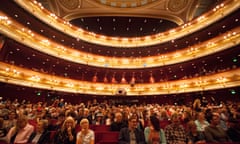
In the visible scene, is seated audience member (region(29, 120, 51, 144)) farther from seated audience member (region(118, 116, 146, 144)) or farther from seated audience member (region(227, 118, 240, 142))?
seated audience member (region(227, 118, 240, 142))

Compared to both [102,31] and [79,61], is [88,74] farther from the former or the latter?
[102,31]

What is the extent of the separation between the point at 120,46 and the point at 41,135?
602 inches

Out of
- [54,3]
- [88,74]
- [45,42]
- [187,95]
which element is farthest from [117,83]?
[54,3]

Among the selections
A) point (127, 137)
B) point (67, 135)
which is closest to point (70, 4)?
point (67, 135)

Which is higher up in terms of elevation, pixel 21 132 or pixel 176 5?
pixel 176 5

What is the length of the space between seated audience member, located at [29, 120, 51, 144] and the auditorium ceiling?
813 centimetres

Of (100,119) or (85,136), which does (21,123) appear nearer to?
(85,136)

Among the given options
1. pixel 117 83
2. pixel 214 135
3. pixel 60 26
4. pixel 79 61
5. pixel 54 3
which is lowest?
pixel 214 135

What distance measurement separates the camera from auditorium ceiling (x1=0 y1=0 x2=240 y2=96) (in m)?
10.6

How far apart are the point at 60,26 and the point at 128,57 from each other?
9.09 meters

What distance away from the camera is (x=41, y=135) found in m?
3.19

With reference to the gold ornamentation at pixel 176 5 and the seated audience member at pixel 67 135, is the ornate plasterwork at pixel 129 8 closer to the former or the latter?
the gold ornamentation at pixel 176 5

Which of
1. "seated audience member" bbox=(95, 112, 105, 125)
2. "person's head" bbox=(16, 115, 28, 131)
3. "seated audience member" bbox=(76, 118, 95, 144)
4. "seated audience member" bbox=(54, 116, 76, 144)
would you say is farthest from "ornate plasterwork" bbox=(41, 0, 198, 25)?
"seated audience member" bbox=(76, 118, 95, 144)

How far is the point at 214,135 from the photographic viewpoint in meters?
3.02
